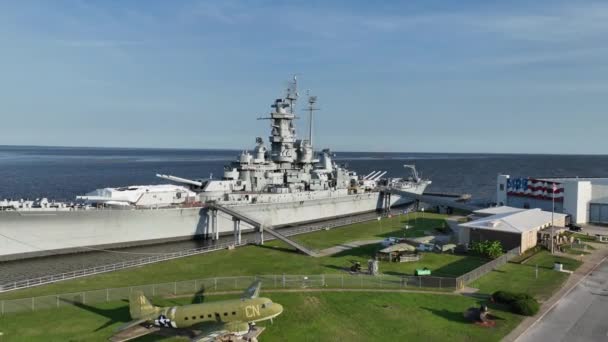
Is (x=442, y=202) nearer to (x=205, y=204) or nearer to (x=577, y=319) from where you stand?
(x=205, y=204)

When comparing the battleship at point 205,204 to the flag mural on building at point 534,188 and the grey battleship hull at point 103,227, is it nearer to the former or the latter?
the grey battleship hull at point 103,227

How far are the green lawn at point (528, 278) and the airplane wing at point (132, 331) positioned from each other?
18712 mm

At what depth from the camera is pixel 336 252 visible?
39562 millimetres

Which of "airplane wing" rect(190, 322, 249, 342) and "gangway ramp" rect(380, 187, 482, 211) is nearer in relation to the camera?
"airplane wing" rect(190, 322, 249, 342)

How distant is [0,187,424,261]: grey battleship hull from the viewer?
1590 inches

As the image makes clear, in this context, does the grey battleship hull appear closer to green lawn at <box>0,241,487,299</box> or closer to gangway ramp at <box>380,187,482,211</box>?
green lawn at <box>0,241,487,299</box>

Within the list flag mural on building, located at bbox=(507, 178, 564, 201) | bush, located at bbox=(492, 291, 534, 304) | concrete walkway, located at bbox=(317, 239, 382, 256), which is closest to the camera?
bush, located at bbox=(492, 291, 534, 304)

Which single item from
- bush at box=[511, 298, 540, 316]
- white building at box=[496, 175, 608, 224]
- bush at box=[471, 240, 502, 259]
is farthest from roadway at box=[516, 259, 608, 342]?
white building at box=[496, 175, 608, 224]

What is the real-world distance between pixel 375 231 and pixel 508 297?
1079 inches

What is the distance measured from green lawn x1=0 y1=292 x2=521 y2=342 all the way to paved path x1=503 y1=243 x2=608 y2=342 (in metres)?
0.97

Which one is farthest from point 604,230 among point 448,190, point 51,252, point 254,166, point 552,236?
point 448,190

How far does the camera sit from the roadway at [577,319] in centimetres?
2052

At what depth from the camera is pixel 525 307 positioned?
22953mm

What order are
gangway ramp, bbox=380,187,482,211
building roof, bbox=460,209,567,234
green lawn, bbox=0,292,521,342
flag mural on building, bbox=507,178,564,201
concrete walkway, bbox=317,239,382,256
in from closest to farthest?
green lawn, bbox=0,292,521,342 → building roof, bbox=460,209,567,234 → concrete walkway, bbox=317,239,382,256 → flag mural on building, bbox=507,178,564,201 → gangway ramp, bbox=380,187,482,211
